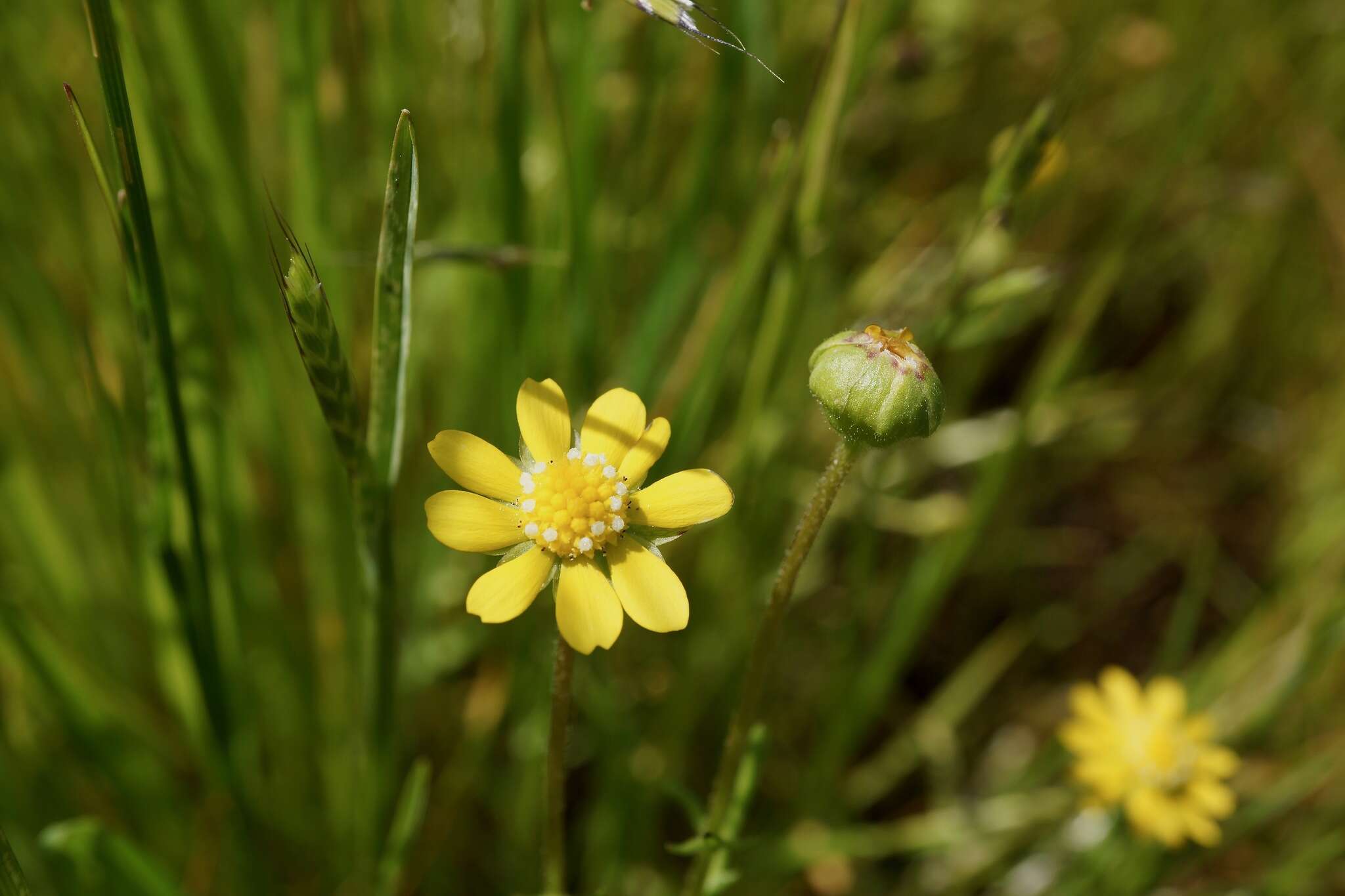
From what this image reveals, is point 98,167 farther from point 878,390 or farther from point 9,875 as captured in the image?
point 878,390

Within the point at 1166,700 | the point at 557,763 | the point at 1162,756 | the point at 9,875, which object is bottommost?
the point at 9,875

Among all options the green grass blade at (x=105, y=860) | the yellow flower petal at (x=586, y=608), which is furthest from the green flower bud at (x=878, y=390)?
the green grass blade at (x=105, y=860)

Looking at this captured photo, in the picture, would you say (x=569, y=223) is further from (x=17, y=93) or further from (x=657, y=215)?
Result: (x=17, y=93)

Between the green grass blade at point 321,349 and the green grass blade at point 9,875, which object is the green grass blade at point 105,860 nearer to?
the green grass blade at point 9,875

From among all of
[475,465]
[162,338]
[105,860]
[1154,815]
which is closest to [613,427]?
[475,465]

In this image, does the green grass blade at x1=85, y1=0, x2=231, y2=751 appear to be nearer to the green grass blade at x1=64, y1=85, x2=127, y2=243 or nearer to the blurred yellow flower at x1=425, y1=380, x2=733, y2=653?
the green grass blade at x1=64, y1=85, x2=127, y2=243
